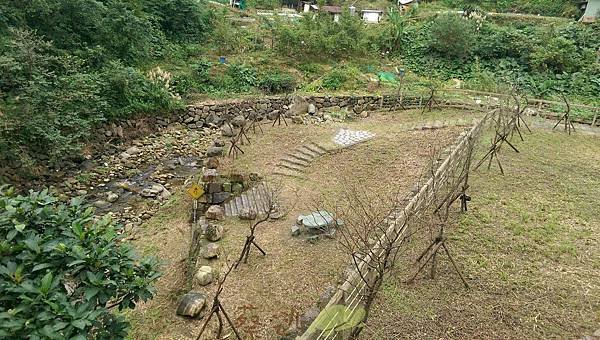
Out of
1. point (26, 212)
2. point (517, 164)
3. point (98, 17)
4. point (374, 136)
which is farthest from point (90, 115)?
point (517, 164)

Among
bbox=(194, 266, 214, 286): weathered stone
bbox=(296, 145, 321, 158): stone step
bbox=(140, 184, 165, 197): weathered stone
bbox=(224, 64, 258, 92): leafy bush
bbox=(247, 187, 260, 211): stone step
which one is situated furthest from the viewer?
bbox=(224, 64, 258, 92): leafy bush

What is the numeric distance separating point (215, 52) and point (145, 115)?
7.22 m

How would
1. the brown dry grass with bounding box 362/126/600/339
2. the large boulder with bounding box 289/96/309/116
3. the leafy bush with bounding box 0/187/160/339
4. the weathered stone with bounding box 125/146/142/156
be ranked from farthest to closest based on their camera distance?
the large boulder with bounding box 289/96/309/116
the weathered stone with bounding box 125/146/142/156
the brown dry grass with bounding box 362/126/600/339
the leafy bush with bounding box 0/187/160/339

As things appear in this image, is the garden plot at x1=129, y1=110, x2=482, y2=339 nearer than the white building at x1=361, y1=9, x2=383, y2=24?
Yes

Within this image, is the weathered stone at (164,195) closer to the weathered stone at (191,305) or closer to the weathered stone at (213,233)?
the weathered stone at (213,233)

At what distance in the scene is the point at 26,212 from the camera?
125 inches

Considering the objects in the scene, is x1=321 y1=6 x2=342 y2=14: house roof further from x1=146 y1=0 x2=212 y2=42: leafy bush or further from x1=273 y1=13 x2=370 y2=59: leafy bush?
x1=146 y1=0 x2=212 y2=42: leafy bush

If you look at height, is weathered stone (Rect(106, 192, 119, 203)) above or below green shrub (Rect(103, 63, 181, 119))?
below

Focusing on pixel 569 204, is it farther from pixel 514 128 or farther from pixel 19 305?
pixel 19 305

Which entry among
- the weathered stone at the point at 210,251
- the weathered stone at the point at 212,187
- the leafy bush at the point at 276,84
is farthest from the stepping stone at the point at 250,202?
the leafy bush at the point at 276,84

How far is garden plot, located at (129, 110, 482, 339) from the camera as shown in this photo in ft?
20.9

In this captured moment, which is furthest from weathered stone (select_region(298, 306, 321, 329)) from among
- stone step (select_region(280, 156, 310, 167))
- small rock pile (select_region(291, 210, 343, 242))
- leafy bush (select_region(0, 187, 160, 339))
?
stone step (select_region(280, 156, 310, 167))

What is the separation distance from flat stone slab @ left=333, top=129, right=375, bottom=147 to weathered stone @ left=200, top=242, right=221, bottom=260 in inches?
253

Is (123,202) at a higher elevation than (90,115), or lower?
lower
